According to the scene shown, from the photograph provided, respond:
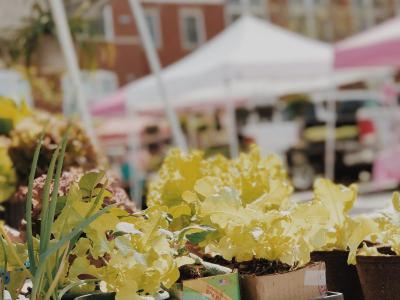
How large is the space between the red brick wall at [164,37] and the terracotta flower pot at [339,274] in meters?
25.5

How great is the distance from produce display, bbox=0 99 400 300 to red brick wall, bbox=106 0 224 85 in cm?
2553

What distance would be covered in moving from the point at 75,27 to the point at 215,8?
26033mm

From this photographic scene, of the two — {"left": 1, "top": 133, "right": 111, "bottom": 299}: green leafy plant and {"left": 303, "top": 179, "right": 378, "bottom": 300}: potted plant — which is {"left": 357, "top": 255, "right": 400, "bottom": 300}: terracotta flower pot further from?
{"left": 1, "top": 133, "right": 111, "bottom": 299}: green leafy plant

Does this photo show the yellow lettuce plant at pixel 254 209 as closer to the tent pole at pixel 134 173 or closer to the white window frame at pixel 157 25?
the tent pole at pixel 134 173

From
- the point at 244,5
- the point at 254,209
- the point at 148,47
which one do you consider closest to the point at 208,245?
the point at 254,209

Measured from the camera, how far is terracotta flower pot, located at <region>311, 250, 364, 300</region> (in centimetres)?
124

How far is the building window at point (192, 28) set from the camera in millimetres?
29438

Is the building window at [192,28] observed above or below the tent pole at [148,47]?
above

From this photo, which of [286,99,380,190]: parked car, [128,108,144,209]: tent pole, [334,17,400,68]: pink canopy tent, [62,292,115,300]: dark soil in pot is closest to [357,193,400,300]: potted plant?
[62,292,115,300]: dark soil in pot

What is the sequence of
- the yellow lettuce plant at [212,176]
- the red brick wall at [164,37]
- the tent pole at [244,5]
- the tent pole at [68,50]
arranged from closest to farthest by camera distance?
the yellow lettuce plant at [212,176]
the tent pole at [68,50]
the red brick wall at [164,37]
the tent pole at [244,5]

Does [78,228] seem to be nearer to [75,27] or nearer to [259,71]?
[75,27]

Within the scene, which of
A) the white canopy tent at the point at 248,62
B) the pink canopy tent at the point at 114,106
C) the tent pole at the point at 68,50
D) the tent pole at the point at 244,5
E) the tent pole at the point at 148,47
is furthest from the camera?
the tent pole at the point at 244,5

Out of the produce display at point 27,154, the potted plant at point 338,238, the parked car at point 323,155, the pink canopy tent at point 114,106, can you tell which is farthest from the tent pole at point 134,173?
A: the potted plant at point 338,238

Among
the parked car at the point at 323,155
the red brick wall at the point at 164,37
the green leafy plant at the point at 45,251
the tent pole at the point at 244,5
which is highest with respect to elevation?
the tent pole at the point at 244,5
